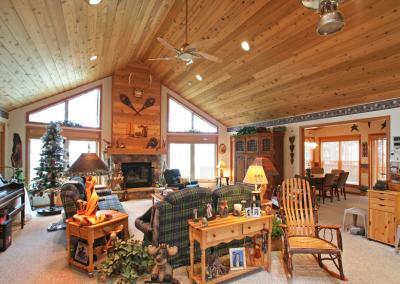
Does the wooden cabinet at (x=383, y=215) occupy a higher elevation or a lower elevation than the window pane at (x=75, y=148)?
lower

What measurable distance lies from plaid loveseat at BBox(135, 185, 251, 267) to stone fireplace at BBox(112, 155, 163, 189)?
15.4ft

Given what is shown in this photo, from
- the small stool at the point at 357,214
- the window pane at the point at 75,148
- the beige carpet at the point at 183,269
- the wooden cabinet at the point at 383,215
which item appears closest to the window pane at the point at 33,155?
the window pane at the point at 75,148

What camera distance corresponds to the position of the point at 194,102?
28.1 feet

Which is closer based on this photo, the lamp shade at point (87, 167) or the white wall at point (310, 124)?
the lamp shade at point (87, 167)

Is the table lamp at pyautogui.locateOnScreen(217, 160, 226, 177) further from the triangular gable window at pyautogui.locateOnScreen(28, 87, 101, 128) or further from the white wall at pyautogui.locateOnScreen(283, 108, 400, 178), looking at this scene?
the triangular gable window at pyautogui.locateOnScreen(28, 87, 101, 128)

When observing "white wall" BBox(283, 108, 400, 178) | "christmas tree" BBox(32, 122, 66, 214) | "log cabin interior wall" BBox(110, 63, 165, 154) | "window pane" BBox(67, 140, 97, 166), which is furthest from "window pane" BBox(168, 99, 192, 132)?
"christmas tree" BBox(32, 122, 66, 214)

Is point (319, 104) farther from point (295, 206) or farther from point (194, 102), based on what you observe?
point (194, 102)

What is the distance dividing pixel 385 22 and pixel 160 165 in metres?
6.73

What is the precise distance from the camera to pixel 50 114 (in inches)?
271

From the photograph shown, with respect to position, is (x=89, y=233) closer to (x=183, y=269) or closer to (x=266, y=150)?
(x=183, y=269)

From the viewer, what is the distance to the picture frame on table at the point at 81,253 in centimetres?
305

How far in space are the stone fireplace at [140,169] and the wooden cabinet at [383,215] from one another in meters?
5.91

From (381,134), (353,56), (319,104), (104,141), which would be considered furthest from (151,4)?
(381,134)

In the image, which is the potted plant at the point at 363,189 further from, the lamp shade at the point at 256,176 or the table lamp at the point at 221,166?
the lamp shade at the point at 256,176
